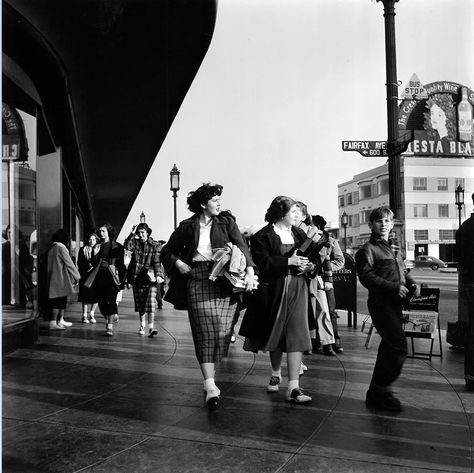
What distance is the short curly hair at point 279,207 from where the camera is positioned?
16.4 ft

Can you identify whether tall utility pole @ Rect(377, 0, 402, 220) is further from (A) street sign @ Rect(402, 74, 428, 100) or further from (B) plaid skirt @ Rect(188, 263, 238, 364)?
(B) plaid skirt @ Rect(188, 263, 238, 364)

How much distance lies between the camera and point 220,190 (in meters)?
4.86

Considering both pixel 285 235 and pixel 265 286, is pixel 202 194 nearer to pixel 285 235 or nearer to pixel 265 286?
pixel 285 235

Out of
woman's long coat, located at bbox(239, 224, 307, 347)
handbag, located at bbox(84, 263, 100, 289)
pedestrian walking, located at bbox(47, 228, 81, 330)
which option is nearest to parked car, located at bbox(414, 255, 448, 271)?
pedestrian walking, located at bbox(47, 228, 81, 330)

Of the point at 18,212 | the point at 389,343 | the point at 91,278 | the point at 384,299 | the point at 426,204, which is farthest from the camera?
the point at 426,204

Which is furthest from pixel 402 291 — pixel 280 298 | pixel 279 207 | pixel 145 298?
pixel 145 298

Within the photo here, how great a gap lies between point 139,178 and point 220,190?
17009 mm

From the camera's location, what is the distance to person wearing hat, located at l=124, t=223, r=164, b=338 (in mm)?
8594

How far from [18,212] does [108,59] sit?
2.64 meters

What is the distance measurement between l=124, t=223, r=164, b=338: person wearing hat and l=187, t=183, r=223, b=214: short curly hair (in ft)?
12.5

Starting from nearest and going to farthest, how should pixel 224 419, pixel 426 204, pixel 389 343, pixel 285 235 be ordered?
pixel 224 419, pixel 389 343, pixel 285 235, pixel 426 204

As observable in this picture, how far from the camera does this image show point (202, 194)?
481 cm

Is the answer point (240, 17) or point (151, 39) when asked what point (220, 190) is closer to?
point (240, 17)

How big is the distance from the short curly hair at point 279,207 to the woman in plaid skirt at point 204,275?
1.23ft
